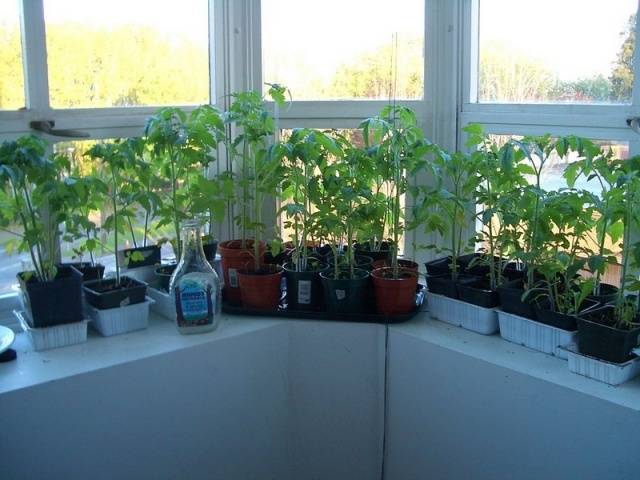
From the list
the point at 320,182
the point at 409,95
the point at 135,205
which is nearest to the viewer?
the point at 320,182

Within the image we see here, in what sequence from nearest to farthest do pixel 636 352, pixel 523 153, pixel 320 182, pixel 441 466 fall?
1. pixel 636 352
2. pixel 523 153
3. pixel 441 466
4. pixel 320 182

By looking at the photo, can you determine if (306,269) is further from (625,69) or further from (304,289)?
(625,69)

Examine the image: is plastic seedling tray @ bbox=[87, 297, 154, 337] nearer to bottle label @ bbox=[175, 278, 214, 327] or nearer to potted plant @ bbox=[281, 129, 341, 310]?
bottle label @ bbox=[175, 278, 214, 327]

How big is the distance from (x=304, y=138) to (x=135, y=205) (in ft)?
1.94

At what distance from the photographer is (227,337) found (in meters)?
1.80

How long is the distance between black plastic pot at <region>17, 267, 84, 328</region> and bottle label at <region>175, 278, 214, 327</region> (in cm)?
24

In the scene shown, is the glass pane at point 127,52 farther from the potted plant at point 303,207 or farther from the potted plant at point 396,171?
the potted plant at point 396,171

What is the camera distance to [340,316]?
1.89 metres

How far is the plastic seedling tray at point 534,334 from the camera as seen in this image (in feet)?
5.34

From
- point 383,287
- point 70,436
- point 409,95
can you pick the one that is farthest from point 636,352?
point 70,436

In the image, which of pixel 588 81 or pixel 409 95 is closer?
pixel 588 81

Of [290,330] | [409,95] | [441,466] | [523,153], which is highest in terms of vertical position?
[409,95]

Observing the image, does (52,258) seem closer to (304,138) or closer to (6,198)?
(6,198)

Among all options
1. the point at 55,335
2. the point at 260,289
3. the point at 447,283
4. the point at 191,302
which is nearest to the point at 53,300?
the point at 55,335
